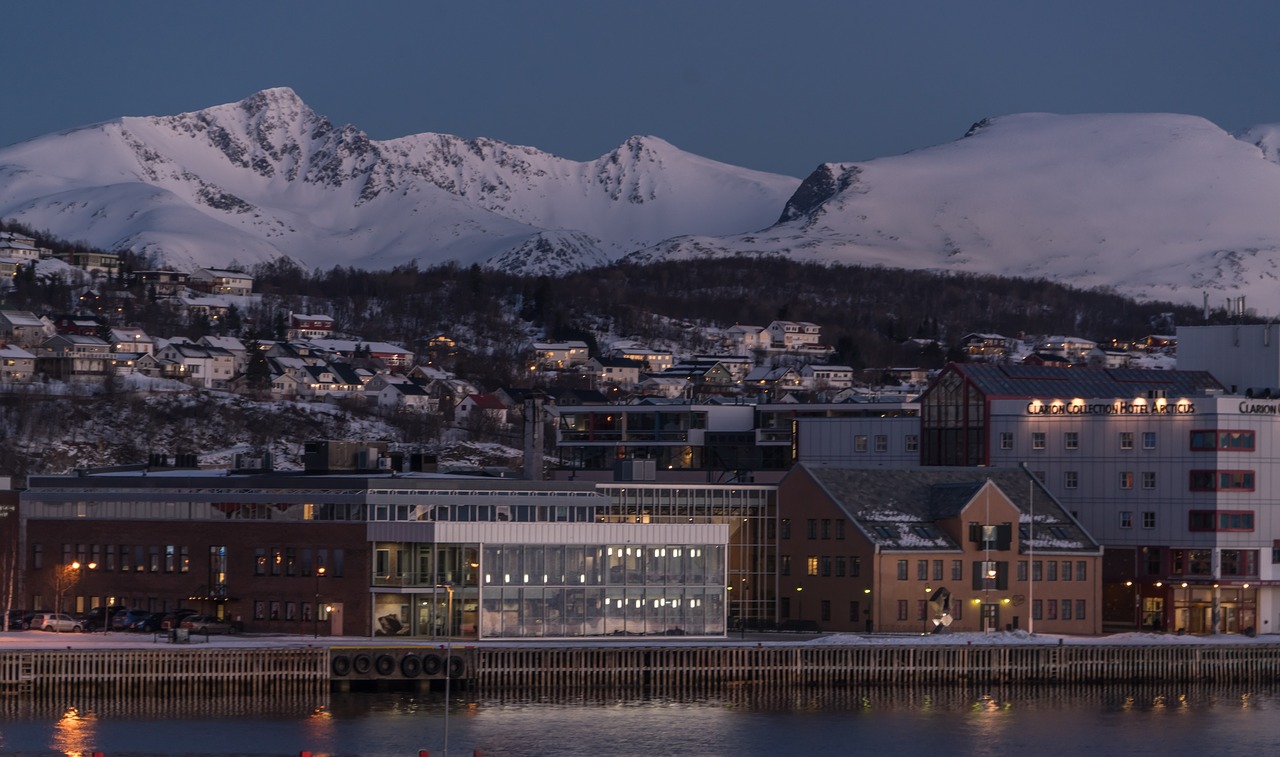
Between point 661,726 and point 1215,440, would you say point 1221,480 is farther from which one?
point 661,726

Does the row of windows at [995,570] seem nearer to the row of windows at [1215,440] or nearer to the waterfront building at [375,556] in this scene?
the row of windows at [1215,440]

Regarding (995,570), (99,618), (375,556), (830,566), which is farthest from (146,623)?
(995,570)

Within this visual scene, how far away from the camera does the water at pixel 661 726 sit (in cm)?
8244

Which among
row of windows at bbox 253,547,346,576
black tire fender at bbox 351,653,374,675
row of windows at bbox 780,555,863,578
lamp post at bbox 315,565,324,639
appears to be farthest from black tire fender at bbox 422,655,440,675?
row of windows at bbox 780,555,863,578

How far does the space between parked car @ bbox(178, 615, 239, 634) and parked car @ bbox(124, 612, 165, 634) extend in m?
1.73

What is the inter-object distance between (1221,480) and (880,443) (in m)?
23.3

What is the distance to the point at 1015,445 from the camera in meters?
130

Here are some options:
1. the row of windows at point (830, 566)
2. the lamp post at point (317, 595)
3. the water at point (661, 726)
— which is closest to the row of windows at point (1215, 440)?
the row of windows at point (830, 566)

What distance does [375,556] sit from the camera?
10356 centimetres

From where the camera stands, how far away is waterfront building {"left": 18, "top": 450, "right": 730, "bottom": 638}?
104 metres

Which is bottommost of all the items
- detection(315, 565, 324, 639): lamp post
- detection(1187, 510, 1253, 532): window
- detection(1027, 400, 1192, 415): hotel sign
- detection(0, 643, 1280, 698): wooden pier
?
detection(0, 643, 1280, 698): wooden pier

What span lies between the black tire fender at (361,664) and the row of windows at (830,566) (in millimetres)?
28135

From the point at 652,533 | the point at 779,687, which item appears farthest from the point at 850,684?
the point at 652,533

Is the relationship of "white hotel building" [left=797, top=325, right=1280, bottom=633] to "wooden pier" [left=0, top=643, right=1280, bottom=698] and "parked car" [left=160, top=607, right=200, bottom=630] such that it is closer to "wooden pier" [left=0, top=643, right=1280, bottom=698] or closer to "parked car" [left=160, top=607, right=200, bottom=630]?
"wooden pier" [left=0, top=643, right=1280, bottom=698]
